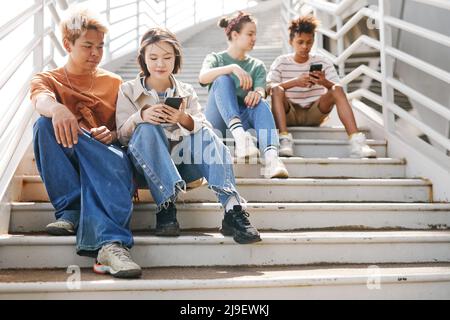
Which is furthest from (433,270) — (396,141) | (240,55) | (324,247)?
(240,55)

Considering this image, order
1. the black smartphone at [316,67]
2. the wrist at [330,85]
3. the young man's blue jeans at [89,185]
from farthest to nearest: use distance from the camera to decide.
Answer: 1. the wrist at [330,85]
2. the black smartphone at [316,67]
3. the young man's blue jeans at [89,185]

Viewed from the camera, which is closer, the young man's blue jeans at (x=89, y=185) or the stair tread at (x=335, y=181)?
the young man's blue jeans at (x=89, y=185)

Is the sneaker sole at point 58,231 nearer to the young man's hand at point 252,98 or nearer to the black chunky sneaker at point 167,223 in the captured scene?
the black chunky sneaker at point 167,223

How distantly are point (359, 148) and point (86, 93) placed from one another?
131 cm

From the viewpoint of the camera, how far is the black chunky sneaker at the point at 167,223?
170 cm

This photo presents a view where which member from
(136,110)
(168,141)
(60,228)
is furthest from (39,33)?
(60,228)

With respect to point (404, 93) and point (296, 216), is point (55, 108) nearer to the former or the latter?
point (296, 216)

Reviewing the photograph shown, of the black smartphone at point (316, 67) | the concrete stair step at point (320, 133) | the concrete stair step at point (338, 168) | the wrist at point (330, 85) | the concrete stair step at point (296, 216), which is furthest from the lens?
the concrete stair step at point (320, 133)

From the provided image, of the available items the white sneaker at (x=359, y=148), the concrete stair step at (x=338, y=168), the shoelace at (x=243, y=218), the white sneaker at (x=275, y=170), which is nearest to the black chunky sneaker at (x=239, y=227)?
the shoelace at (x=243, y=218)

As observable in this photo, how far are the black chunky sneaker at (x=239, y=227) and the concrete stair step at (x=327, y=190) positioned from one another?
0.35 meters

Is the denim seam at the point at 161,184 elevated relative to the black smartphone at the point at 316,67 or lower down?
lower down

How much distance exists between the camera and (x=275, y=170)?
213 cm

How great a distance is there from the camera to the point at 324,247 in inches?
69.4

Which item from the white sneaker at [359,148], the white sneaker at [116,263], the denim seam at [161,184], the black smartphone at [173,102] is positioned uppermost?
the black smartphone at [173,102]
